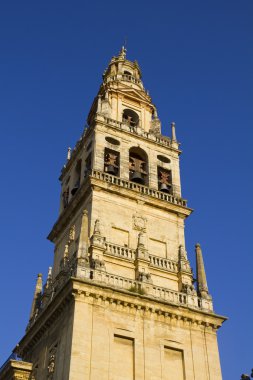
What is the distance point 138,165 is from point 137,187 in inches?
113

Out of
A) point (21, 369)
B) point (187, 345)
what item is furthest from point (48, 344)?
point (187, 345)

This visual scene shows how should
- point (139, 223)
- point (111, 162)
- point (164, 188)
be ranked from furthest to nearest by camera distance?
point (164, 188) < point (111, 162) < point (139, 223)

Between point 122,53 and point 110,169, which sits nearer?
point 110,169

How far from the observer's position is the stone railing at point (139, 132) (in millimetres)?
39469

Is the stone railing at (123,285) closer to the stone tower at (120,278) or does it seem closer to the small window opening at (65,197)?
the stone tower at (120,278)

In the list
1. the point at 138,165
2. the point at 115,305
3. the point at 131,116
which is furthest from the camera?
the point at 131,116

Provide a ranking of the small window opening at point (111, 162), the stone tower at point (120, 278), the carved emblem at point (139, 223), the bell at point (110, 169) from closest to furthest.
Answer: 1. the stone tower at point (120, 278)
2. the carved emblem at point (139, 223)
3. the bell at point (110, 169)
4. the small window opening at point (111, 162)

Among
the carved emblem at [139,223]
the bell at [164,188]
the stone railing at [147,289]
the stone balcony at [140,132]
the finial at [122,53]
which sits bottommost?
the stone railing at [147,289]

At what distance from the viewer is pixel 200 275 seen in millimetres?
33156

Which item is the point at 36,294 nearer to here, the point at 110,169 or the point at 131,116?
the point at 110,169

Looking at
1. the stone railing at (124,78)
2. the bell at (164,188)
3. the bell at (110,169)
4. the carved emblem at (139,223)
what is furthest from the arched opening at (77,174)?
the stone railing at (124,78)

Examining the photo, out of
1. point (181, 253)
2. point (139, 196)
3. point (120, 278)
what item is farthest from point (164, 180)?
point (120, 278)

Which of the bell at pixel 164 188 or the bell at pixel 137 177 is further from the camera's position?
the bell at pixel 164 188

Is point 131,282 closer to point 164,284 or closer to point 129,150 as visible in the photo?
point 164,284
